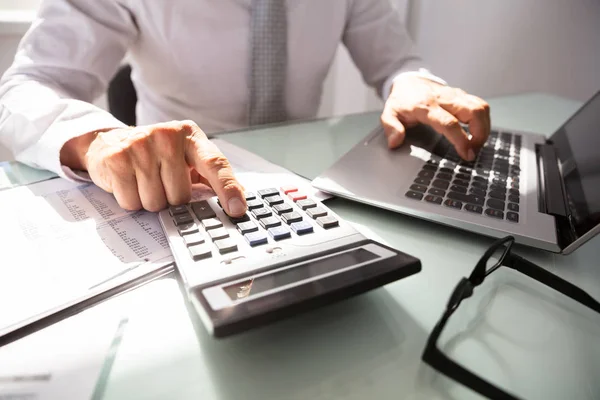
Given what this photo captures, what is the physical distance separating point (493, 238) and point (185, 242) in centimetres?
26

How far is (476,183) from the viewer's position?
1.41ft

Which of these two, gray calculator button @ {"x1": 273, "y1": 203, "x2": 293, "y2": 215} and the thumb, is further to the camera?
the thumb

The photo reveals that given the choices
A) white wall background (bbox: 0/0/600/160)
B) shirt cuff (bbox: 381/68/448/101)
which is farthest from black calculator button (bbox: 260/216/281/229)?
white wall background (bbox: 0/0/600/160)

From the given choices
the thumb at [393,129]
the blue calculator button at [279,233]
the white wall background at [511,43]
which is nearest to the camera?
the blue calculator button at [279,233]

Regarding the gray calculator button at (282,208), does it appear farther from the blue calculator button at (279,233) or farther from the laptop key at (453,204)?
the laptop key at (453,204)

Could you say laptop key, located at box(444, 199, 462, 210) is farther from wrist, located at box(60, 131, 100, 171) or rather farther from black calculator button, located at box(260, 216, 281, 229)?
wrist, located at box(60, 131, 100, 171)

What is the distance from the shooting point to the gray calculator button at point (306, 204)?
1.16ft

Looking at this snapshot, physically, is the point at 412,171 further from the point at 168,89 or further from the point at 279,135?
the point at 168,89

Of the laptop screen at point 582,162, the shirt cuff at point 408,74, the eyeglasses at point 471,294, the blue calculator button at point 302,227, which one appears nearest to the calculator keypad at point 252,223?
the blue calculator button at point 302,227

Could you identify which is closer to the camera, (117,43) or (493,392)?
(493,392)

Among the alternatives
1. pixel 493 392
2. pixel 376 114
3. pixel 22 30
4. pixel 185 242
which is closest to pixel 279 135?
pixel 376 114

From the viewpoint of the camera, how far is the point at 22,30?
3.32 ft

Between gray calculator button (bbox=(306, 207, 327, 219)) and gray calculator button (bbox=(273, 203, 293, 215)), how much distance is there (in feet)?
0.05

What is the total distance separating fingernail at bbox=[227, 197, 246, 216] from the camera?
331 mm
